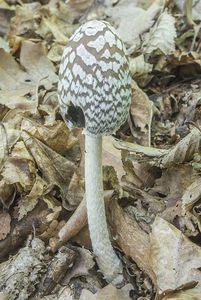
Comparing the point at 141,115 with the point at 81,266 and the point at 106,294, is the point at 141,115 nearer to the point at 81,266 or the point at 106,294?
the point at 81,266

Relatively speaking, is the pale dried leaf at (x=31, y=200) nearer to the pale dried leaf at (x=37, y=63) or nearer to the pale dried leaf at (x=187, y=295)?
the pale dried leaf at (x=187, y=295)

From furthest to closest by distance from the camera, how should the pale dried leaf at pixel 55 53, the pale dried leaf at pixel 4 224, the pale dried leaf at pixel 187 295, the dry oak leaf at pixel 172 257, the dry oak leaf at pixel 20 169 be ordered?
the pale dried leaf at pixel 55 53
the dry oak leaf at pixel 20 169
the pale dried leaf at pixel 4 224
the dry oak leaf at pixel 172 257
the pale dried leaf at pixel 187 295

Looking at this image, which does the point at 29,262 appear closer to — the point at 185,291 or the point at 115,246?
the point at 115,246

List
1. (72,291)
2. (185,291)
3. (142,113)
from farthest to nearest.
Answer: (142,113)
(72,291)
(185,291)

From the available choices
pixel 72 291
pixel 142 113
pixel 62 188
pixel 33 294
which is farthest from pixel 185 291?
pixel 142 113

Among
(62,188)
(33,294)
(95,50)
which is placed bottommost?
(33,294)

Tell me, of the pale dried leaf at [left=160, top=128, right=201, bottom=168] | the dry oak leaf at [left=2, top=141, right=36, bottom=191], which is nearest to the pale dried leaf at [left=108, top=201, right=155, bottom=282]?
the pale dried leaf at [left=160, top=128, right=201, bottom=168]

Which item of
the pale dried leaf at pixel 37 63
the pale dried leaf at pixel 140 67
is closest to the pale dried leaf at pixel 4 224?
the pale dried leaf at pixel 37 63
